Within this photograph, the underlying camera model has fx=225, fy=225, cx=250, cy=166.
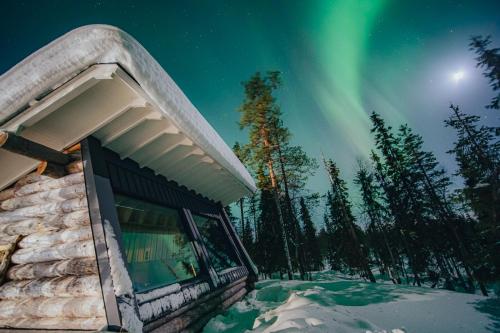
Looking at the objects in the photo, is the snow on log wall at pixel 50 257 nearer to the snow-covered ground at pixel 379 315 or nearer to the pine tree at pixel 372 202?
the snow-covered ground at pixel 379 315

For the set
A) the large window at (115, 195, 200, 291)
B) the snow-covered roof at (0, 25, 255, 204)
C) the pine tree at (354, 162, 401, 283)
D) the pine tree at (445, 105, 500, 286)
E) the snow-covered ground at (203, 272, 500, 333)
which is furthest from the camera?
the pine tree at (354, 162, 401, 283)

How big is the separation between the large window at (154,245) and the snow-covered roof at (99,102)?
35.7 inches

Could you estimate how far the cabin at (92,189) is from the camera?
84.6 inches

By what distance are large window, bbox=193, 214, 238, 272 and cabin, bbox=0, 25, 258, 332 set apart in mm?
1694

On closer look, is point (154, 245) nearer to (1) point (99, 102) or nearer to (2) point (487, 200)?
(1) point (99, 102)

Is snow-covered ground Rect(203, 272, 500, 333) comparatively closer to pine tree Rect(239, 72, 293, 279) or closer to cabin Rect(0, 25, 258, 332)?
cabin Rect(0, 25, 258, 332)

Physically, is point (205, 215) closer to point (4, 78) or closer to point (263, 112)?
point (4, 78)

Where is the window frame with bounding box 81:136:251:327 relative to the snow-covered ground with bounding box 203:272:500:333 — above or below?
above

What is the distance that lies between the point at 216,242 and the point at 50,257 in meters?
4.79

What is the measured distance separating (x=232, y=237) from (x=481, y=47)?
65.2ft

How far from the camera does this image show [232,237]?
323 inches

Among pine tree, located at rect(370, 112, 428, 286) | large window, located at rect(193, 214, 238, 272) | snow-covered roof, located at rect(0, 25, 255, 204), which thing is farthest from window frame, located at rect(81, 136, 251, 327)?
pine tree, located at rect(370, 112, 428, 286)

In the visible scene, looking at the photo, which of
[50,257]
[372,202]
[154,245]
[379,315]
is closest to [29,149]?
[50,257]

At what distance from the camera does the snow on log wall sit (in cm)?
249
